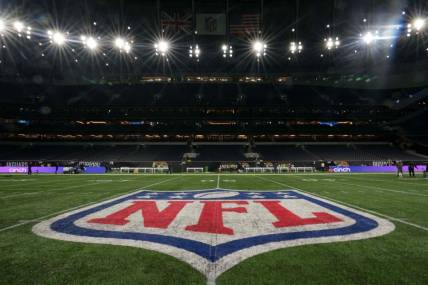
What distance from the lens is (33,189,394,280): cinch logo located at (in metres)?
3.96

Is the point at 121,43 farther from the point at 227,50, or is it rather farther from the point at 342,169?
A: the point at 342,169

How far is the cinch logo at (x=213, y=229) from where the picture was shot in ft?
13.0

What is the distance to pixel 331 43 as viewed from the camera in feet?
117

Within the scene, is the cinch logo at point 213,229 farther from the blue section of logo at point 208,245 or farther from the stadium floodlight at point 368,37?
the stadium floodlight at point 368,37

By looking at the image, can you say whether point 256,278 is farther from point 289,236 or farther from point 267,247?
point 289,236

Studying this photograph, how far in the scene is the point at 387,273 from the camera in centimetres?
308

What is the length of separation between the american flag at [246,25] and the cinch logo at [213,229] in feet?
88.9

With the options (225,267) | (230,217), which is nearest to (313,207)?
(230,217)

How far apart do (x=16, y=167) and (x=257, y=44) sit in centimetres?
4184

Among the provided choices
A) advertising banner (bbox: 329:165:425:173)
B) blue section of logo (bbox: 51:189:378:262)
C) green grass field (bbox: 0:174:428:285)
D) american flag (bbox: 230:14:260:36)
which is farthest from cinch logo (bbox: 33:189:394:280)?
advertising banner (bbox: 329:165:425:173)

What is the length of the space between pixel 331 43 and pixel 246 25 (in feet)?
44.6

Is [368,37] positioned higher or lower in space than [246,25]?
higher

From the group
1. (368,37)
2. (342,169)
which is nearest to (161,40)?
(368,37)

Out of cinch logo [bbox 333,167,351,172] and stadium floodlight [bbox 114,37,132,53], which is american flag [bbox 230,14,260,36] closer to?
stadium floodlight [bbox 114,37,132,53]
